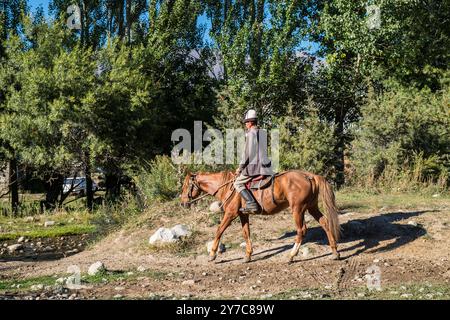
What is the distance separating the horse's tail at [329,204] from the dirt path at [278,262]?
0.65 m

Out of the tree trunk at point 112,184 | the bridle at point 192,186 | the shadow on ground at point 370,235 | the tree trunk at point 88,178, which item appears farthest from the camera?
the tree trunk at point 112,184

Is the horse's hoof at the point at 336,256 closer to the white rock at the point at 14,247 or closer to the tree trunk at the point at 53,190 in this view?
the white rock at the point at 14,247

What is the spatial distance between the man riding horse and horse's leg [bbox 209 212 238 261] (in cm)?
31

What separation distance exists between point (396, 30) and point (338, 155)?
17.2ft

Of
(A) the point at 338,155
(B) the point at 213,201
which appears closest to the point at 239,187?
(B) the point at 213,201

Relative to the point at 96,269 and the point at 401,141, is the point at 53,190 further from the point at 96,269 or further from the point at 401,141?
→ the point at 96,269

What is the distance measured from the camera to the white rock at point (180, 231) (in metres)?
13.0

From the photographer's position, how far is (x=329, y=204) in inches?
438

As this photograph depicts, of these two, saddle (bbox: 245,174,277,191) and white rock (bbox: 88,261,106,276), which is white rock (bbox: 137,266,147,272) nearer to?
white rock (bbox: 88,261,106,276)

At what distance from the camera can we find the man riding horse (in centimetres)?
1118

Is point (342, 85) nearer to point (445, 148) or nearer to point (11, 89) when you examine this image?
point (445, 148)

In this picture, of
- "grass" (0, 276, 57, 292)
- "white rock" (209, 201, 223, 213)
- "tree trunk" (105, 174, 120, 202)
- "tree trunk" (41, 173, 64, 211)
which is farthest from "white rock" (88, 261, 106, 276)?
"tree trunk" (41, 173, 64, 211)

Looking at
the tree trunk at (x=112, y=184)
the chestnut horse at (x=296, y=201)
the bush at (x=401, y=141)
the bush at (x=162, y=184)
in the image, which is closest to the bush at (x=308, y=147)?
the bush at (x=401, y=141)
